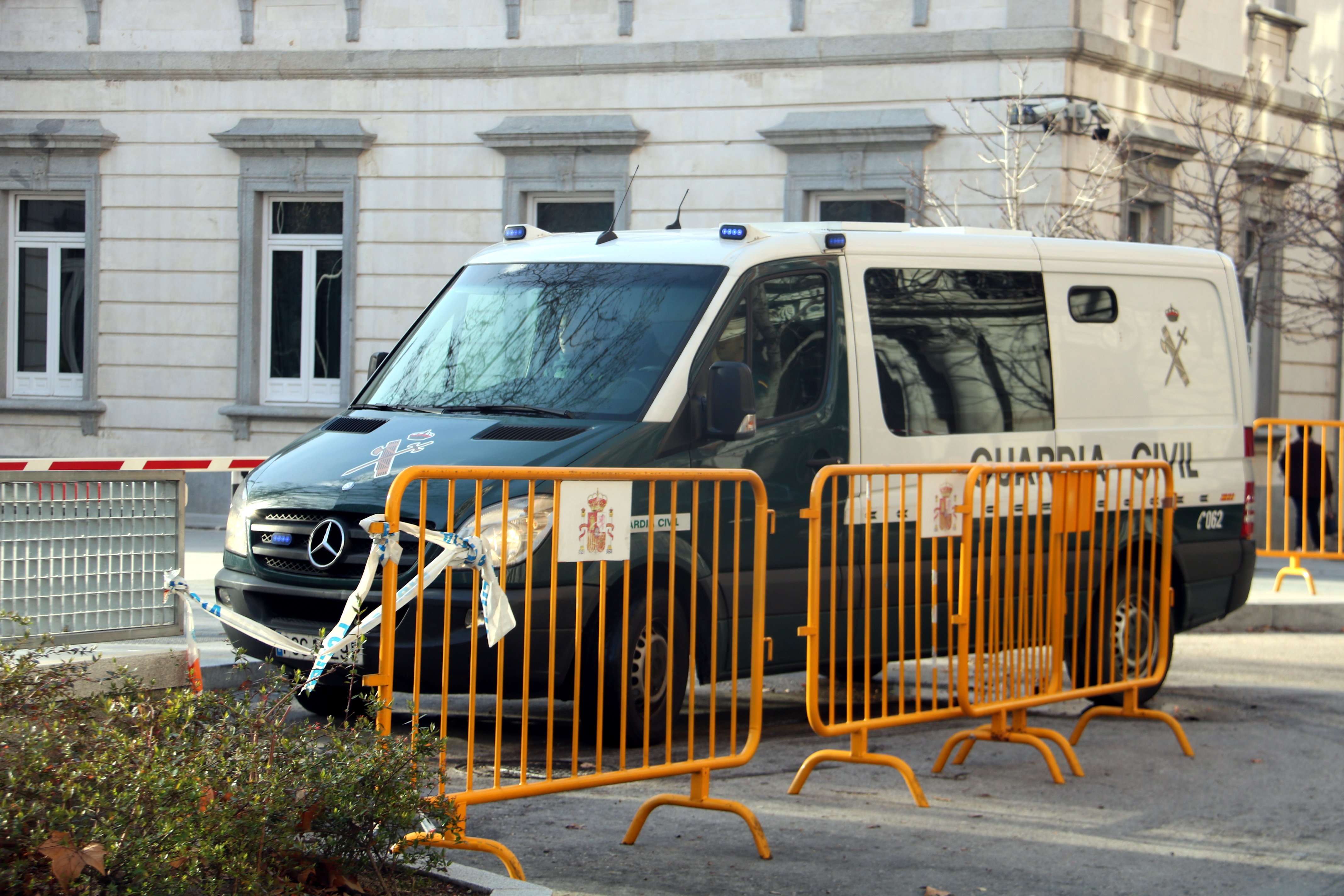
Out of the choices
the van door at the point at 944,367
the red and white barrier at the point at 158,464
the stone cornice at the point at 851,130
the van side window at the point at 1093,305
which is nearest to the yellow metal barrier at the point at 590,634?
the van door at the point at 944,367

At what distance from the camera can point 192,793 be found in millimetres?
3381

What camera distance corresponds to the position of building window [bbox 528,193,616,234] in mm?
18562

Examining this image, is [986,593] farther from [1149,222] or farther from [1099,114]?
[1149,222]

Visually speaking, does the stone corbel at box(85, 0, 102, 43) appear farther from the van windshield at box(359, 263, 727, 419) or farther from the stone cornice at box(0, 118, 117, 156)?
the van windshield at box(359, 263, 727, 419)

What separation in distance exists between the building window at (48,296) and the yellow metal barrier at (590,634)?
44.7 feet

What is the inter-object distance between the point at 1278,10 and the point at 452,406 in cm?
1648

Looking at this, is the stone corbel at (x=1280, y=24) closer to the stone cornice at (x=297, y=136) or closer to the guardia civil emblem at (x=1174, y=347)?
the stone cornice at (x=297, y=136)

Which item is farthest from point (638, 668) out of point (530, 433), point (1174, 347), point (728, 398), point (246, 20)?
point (246, 20)

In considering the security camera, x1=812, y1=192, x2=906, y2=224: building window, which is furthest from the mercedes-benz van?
x1=812, y1=192, x2=906, y2=224: building window

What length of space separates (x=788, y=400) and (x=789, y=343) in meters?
0.29

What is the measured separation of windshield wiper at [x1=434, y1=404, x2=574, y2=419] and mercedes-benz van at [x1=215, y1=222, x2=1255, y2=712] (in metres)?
0.01

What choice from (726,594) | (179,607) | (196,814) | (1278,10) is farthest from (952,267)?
(1278,10)

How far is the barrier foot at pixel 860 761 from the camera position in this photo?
644cm

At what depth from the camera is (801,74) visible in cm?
1750
